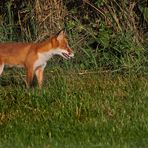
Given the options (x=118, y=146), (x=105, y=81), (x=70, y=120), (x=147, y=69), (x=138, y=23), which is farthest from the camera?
(x=138, y=23)

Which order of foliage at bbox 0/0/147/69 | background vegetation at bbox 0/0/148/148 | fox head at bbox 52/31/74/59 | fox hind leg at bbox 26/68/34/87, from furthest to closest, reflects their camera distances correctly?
foliage at bbox 0/0/147/69, fox head at bbox 52/31/74/59, fox hind leg at bbox 26/68/34/87, background vegetation at bbox 0/0/148/148

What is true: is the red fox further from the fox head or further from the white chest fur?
the fox head

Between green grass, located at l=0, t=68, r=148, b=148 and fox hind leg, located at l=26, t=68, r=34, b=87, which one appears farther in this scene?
fox hind leg, located at l=26, t=68, r=34, b=87

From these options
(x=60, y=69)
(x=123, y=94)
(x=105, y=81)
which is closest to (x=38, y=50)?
(x=60, y=69)

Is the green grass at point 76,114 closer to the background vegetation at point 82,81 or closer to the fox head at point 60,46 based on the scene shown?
the background vegetation at point 82,81

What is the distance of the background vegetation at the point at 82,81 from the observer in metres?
8.74

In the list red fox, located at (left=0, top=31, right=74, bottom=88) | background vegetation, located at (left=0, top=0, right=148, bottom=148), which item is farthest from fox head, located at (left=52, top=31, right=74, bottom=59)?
background vegetation, located at (left=0, top=0, right=148, bottom=148)

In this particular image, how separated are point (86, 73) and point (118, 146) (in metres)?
4.49

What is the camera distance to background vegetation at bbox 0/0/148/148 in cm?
874

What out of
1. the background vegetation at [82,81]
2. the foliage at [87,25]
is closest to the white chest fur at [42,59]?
the background vegetation at [82,81]

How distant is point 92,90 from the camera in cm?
1079

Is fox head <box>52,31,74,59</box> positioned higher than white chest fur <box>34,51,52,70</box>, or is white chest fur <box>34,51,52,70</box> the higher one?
fox head <box>52,31,74,59</box>

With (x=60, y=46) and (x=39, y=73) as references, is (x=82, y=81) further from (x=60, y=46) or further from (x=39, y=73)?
(x=60, y=46)

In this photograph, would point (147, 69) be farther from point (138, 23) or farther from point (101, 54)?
point (138, 23)
